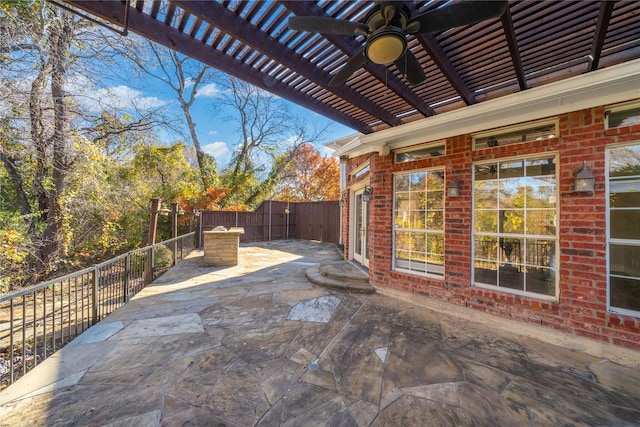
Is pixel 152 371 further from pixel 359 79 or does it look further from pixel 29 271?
pixel 29 271

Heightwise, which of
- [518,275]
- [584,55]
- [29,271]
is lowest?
[29,271]

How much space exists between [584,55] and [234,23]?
347cm

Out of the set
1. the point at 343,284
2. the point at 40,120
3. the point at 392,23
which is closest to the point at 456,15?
the point at 392,23

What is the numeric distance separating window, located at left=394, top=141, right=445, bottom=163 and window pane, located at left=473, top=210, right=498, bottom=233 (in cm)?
108

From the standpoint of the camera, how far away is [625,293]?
271 centimetres

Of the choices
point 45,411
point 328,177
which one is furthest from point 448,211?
point 328,177

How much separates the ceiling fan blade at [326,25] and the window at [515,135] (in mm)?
2625

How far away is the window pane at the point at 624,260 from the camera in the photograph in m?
2.68

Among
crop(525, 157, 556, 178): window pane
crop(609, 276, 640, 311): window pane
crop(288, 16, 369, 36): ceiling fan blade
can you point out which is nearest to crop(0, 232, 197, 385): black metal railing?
crop(288, 16, 369, 36): ceiling fan blade

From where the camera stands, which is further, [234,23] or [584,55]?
[584,55]

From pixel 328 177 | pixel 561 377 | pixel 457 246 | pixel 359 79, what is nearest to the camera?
pixel 561 377

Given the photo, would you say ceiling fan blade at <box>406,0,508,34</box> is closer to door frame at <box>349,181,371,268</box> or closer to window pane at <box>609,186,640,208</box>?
window pane at <box>609,186,640,208</box>

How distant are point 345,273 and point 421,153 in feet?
9.02

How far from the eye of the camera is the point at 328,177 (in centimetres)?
2000
